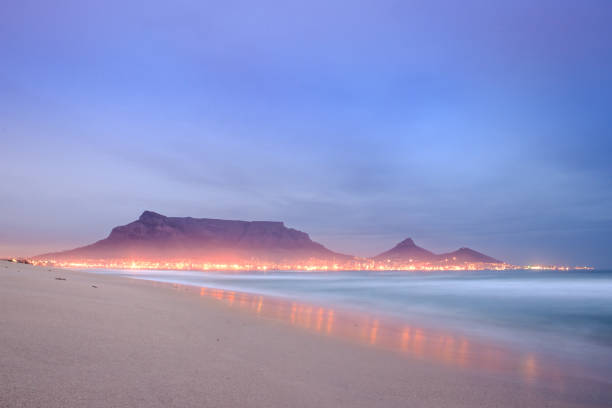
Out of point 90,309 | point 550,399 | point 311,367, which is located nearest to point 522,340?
point 550,399

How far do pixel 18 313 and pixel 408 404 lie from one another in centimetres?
482

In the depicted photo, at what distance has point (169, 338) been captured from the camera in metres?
4.99

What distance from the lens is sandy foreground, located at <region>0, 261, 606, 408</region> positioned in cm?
282

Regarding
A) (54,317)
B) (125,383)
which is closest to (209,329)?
(54,317)

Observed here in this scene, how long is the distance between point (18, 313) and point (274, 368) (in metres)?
3.32

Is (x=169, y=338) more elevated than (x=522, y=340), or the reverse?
(x=169, y=338)

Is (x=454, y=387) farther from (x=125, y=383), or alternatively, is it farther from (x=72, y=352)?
(x=72, y=352)

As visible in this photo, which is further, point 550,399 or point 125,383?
point 550,399

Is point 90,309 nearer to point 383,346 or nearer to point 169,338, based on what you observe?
point 169,338

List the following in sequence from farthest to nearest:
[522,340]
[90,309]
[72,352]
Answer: [522,340]
[90,309]
[72,352]

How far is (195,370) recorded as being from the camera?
12.0 ft

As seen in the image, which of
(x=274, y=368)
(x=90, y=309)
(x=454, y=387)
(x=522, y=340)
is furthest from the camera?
(x=522, y=340)

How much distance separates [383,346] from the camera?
25.0ft

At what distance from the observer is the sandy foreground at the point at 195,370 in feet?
9.25
